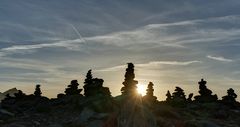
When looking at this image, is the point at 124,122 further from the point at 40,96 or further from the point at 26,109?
the point at 40,96

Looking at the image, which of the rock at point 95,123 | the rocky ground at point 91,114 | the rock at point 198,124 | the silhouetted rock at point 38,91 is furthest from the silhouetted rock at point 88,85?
the rock at point 198,124

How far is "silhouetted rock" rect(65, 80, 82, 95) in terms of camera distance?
86250 mm

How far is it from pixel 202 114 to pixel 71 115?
81.0 ft

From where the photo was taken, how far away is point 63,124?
54281 mm

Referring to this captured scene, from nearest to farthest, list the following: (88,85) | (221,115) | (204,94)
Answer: (221,115)
(88,85)
(204,94)

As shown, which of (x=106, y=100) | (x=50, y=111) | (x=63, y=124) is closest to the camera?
(x=63, y=124)

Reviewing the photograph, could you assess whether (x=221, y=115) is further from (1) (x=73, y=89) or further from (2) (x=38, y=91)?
(2) (x=38, y=91)

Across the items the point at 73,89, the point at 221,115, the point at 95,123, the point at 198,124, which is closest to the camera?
the point at 95,123

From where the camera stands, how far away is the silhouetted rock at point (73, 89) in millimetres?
86250

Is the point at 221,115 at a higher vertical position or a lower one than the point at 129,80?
lower

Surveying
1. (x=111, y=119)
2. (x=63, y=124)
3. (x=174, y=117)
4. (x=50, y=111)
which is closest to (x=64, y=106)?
(x=50, y=111)

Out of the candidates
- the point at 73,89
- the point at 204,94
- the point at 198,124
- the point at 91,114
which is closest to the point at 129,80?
the point at 73,89

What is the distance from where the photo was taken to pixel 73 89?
8662 centimetres

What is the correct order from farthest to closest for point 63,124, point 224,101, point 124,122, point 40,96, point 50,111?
point 40,96
point 224,101
point 50,111
point 63,124
point 124,122
